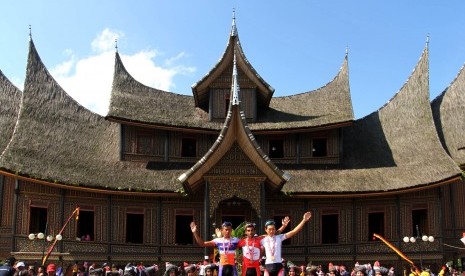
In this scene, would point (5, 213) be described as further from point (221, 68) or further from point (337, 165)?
point (337, 165)

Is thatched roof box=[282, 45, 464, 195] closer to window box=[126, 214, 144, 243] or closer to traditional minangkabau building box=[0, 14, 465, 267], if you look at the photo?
Answer: traditional minangkabau building box=[0, 14, 465, 267]

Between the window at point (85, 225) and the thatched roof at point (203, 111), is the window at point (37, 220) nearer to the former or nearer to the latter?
the window at point (85, 225)

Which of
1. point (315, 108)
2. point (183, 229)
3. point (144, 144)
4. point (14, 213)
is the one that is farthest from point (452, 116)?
point (14, 213)

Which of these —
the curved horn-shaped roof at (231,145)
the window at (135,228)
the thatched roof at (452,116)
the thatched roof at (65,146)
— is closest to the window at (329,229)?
the curved horn-shaped roof at (231,145)

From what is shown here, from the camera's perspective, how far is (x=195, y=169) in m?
21.6

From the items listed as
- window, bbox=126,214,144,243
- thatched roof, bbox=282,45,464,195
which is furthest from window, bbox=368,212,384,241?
window, bbox=126,214,144,243

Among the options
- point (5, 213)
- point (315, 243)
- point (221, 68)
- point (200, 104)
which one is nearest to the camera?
point (5, 213)

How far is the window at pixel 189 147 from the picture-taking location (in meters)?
28.0

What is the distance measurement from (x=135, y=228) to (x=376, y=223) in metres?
11.3

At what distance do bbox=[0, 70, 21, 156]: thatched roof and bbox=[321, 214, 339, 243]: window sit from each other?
15.0 meters

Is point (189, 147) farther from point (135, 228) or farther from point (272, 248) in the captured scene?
point (272, 248)

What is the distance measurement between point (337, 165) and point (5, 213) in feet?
50.2

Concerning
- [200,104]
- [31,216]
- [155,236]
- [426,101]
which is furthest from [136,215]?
[426,101]

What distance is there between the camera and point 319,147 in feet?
93.6
